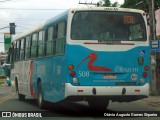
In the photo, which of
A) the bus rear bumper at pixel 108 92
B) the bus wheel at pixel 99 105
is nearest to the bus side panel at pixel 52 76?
the bus rear bumper at pixel 108 92

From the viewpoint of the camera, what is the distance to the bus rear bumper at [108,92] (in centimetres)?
1384

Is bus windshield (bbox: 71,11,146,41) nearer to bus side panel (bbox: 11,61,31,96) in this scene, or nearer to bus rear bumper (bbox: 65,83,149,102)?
bus rear bumper (bbox: 65,83,149,102)

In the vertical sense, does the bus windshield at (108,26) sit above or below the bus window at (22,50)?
above

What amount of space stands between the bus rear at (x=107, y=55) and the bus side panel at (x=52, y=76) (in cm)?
52

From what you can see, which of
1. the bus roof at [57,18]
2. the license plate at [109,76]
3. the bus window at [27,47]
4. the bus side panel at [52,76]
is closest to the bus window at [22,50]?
the bus window at [27,47]

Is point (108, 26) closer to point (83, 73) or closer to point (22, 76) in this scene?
point (83, 73)

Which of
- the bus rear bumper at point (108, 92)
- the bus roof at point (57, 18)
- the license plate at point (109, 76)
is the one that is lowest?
the bus rear bumper at point (108, 92)

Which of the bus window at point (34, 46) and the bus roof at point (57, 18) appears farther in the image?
the bus window at point (34, 46)

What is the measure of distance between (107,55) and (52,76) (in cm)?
220

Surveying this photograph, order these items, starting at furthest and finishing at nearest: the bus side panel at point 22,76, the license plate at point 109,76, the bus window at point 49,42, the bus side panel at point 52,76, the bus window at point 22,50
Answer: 1. the bus window at point 22,50
2. the bus side panel at point 22,76
3. the bus window at point 49,42
4. the bus side panel at point 52,76
5. the license plate at point 109,76

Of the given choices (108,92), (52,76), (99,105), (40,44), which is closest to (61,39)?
(52,76)

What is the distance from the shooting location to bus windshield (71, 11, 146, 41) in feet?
46.5

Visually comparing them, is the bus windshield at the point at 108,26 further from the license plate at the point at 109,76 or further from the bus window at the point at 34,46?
the bus window at the point at 34,46

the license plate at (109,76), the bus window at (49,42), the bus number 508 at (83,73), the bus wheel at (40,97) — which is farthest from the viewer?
the bus wheel at (40,97)
